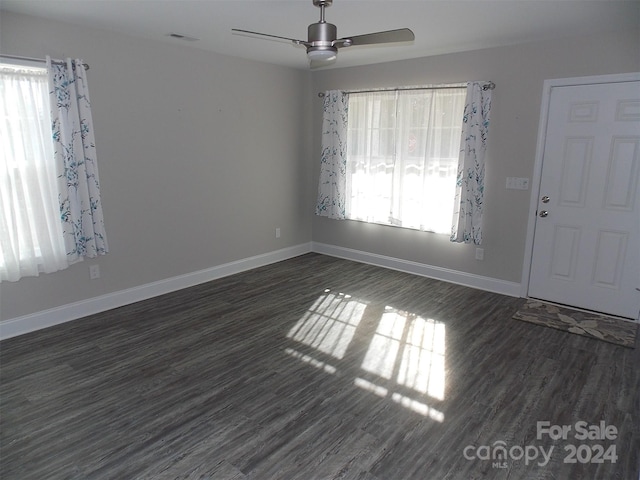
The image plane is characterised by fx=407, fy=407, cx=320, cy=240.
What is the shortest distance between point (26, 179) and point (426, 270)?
4174mm

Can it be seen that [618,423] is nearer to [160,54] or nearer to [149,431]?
[149,431]

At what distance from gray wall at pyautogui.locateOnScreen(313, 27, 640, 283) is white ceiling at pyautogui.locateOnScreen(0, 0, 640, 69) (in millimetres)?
183

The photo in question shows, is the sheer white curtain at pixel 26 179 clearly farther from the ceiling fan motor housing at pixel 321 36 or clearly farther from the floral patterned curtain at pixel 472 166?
the floral patterned curtain at pixel 472 166

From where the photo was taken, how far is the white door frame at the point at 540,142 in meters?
3.57

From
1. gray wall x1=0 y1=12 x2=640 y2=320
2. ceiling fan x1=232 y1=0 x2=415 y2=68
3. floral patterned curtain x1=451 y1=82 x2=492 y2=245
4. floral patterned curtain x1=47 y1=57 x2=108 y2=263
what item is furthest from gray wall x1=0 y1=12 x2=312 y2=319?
floral patterned curtain x1=451 y1=82 x2=492 y2=245

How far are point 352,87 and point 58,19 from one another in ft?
10.6

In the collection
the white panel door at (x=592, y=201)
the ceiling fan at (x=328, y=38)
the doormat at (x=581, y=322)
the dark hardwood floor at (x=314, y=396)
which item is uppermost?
the ceiling fan at (x=328, y=38)

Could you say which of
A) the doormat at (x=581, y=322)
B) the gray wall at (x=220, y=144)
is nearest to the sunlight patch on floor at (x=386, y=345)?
the doormat at (x=581, y=322)

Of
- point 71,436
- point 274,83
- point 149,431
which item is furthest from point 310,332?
point 274,83

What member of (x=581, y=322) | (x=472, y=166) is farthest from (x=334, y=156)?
(x=581, y=322)

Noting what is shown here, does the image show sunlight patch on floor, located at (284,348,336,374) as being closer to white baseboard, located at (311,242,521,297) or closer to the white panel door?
white baseboard, located at (311,242,521,297)

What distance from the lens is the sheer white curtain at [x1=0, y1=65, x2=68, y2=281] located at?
3174 mm

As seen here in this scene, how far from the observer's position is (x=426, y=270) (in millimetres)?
5031

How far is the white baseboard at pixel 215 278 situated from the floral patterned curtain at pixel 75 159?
53cm
